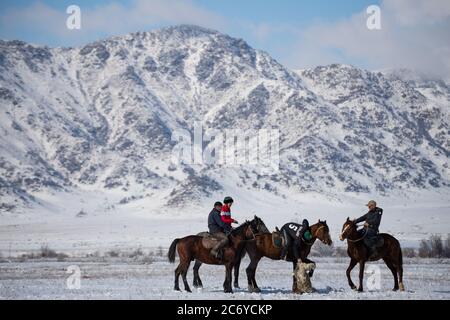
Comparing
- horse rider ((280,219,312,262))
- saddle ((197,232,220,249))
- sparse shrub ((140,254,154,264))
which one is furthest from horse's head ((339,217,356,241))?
sparse shrub ((140,254,154,264))

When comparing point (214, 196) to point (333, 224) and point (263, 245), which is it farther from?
point (263, 245)

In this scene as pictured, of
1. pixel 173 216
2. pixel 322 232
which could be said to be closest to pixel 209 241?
pixel 322 232

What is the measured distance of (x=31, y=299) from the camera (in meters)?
23.7

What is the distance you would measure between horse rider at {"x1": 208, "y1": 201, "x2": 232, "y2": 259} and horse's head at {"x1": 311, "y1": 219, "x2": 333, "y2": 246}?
2856 mm

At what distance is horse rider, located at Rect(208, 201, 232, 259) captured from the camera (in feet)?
83.4

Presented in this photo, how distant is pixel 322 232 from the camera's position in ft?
84.5

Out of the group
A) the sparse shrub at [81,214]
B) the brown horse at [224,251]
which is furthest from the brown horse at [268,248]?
the sparse shrub at [81,214]

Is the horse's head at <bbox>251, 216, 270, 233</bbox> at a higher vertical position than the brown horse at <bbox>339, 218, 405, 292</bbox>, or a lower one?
higher

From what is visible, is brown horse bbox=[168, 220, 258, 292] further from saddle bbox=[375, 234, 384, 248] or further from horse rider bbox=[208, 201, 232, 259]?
saddle bbox=[375, 234, 384, 248]
